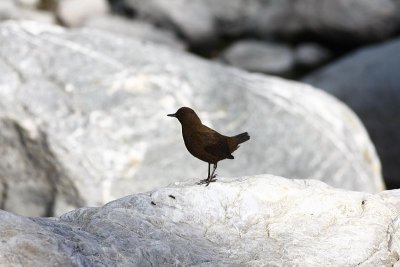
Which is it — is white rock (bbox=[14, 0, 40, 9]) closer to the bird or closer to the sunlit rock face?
the sunlit rock face

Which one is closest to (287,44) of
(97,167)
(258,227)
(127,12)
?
(127,12)

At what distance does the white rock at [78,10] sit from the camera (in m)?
11.3

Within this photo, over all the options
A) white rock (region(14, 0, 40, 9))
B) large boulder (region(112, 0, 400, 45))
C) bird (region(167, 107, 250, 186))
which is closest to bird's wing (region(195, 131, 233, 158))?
bird (region(167, 107, 250, 186))

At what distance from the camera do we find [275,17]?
464 inches

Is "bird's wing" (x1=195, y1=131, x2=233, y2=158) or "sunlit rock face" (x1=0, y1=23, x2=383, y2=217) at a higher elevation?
"sunlit rock face" (x1=0, y1=23, x2=383, y2=217)

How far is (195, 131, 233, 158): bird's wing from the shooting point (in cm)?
347

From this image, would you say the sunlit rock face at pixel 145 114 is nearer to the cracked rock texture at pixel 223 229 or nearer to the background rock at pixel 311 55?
the cracked rock texture at pixel 223 229

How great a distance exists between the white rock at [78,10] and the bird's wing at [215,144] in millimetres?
8212

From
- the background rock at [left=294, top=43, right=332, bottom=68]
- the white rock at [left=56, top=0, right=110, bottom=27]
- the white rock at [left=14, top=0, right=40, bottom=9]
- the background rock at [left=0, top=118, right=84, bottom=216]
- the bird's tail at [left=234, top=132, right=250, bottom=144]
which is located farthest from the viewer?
the white rock at [left=14, top=0, right=40, bottom=9]

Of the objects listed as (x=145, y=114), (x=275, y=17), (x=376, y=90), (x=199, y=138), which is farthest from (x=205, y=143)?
(x=275, y=17)

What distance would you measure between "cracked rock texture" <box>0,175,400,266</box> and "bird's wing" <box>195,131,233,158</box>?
0.23m

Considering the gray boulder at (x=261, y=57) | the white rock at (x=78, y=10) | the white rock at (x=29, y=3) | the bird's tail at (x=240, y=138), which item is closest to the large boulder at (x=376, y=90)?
the gray boulder at (x=261, y=57)

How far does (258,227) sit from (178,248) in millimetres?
418

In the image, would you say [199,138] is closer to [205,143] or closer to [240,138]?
[205,143]
